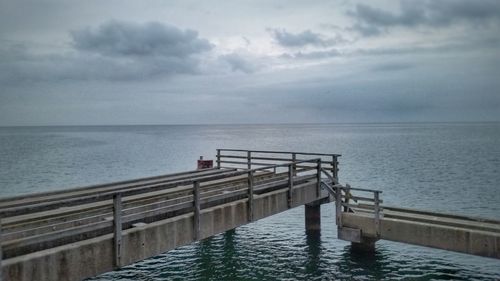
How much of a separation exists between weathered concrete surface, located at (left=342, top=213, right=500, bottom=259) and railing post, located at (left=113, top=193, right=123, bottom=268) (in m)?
8.69

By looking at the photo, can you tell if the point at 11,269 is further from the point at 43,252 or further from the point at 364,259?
the point at 364,259

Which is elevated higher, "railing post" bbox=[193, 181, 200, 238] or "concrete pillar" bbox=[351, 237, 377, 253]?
"railing post" bbox=[193, 181, 200, 238]

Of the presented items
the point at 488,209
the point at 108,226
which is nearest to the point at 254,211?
the point at 108,226

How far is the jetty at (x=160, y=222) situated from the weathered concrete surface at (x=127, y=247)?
0.02 m

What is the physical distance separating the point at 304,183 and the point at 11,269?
10.9 m

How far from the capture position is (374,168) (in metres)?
52.2

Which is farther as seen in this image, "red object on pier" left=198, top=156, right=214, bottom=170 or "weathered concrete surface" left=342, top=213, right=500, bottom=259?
"red object on pier" left=198, top=156, right=214, bottom=170

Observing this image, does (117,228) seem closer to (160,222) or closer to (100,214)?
(100,214)

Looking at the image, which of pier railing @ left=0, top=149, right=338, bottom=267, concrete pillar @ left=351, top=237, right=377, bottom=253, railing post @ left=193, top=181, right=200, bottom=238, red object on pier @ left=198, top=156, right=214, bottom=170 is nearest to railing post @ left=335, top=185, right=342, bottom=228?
concrete pillar @ left=351, top=237, right=377, bottom=253

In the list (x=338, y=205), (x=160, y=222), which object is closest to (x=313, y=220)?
(x=338, y=205)

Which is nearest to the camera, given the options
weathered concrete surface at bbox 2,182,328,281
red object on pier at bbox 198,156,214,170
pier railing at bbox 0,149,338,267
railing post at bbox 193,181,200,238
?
weathered concrete surface at bbox 2,182,328,281

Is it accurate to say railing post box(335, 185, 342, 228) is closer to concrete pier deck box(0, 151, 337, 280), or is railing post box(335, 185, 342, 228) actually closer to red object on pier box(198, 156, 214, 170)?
concrete pier deck box(0, 151, 337, 280)

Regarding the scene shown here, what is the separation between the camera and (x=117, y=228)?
8.83 m

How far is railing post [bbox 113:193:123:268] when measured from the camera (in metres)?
8.74
